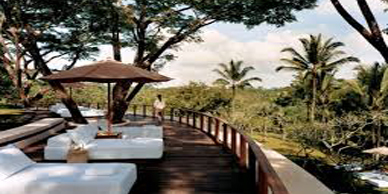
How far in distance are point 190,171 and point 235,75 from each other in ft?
119

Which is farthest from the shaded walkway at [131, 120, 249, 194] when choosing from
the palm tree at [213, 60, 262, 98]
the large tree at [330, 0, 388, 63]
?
the palm tree at [213, 60, 262, 98]

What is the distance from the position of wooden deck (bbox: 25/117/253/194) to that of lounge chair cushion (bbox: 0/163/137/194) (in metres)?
0.61

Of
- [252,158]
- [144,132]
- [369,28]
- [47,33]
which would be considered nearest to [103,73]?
[144,132]

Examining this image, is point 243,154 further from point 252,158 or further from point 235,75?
point 235,75

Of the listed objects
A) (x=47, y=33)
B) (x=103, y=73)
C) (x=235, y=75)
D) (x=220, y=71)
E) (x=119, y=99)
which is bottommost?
(x=119, y=99)

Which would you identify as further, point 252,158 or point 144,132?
point 144,132

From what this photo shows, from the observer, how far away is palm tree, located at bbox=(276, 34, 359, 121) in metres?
32.8

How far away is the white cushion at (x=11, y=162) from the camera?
4633 millimetres

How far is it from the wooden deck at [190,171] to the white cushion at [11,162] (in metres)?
1.49

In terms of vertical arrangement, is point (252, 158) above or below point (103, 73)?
below

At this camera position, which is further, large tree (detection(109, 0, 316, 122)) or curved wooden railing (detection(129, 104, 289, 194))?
large tree (detection(109, 0, 316, 122))

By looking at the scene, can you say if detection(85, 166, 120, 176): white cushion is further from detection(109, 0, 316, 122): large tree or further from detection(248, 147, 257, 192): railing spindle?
detection(109, 0, 316, 122): large tree

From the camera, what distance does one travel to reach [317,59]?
32938 millimetres

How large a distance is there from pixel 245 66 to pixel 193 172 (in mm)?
36803
